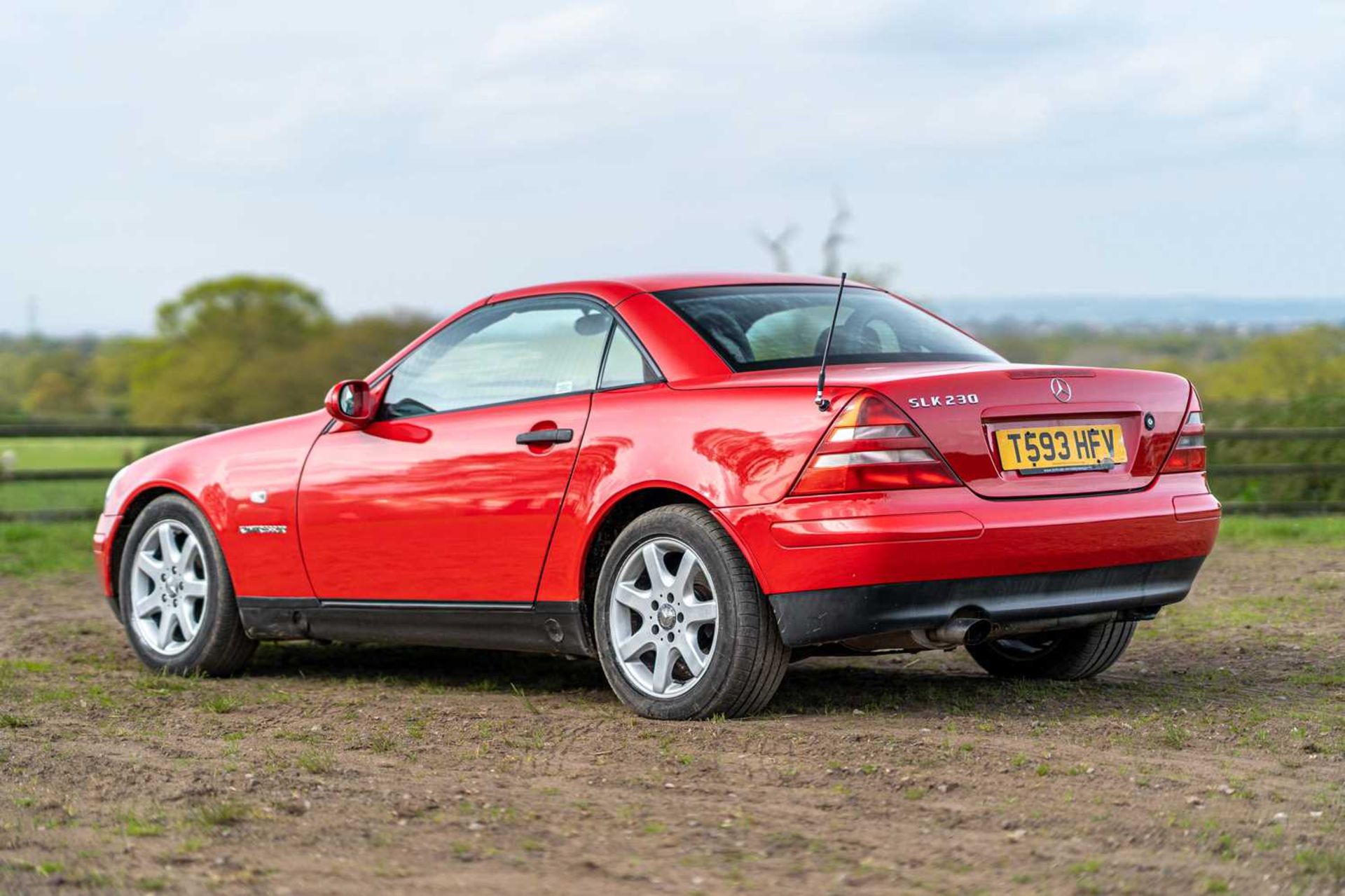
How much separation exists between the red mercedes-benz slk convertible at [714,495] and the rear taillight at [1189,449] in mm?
11

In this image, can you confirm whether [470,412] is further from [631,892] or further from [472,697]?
[631,892]

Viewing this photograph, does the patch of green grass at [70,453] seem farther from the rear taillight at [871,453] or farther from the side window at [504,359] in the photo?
the rear taillight at [871,453]

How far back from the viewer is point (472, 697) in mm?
6422

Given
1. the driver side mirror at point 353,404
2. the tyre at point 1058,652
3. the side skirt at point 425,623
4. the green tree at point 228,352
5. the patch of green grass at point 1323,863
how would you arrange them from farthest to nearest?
the green tree at point 228,352 → the driver side mirror at point 353,404 → the tyre at point 1058,652 → the side skirt at point 425,623 → the patch of green grass at point 1323,863

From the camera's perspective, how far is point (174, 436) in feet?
60.4

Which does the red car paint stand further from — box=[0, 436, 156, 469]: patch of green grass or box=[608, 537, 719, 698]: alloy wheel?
box=[0, 436, 156, 469]: patch of green grass

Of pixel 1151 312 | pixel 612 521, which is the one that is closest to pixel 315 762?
pixel 612 521

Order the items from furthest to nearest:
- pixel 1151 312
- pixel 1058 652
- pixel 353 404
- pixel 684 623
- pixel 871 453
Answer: pixel 1151 312, pixel 353 404, pixel 1058 652, pixel 684 623, pixel 871 453

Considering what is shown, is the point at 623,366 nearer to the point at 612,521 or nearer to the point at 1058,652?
the point at 612,521

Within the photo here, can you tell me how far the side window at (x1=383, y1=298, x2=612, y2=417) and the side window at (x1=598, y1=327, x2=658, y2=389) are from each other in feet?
0.19

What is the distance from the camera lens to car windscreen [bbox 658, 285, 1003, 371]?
5.70 meters

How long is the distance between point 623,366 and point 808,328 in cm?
64

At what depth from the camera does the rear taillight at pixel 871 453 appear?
5.04 metres

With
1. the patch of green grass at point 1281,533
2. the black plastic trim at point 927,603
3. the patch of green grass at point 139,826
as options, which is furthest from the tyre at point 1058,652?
the patch of green grass at point 1281,533
